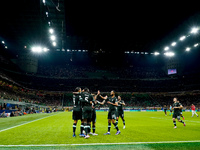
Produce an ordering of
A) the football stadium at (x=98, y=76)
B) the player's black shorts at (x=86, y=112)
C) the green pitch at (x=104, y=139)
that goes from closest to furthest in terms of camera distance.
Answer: the green pitch at (x=104, y=139) → the player's black shorts at (x=86, y=112) → the football stadium at (x=98, y=76)

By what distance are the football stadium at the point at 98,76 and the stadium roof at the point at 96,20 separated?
143mm

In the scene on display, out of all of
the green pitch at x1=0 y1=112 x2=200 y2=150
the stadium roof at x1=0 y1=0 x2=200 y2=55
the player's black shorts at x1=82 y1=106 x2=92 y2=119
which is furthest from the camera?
the stadium roof at x1=0 y1=0 x2=200 y2=55

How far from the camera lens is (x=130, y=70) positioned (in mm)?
69375

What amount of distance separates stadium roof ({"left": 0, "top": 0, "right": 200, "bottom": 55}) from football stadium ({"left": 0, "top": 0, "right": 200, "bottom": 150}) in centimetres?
14

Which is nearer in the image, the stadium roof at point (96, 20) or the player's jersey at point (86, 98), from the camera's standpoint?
the player's jersey at point (86, 98)

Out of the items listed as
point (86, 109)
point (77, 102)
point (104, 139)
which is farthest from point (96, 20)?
point (104, 139)

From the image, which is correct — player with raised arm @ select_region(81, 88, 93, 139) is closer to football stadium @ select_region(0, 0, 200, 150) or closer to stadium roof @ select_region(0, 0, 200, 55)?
football stadium @ select_region(0, 0, 200, 150)

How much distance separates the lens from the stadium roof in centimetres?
1894

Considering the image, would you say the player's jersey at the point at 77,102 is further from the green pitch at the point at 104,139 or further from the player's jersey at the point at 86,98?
the green pitch at the point at 104,139

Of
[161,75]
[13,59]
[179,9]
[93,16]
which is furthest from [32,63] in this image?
[161,75]

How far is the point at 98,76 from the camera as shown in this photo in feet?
217

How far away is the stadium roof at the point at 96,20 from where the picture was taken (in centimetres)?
1894

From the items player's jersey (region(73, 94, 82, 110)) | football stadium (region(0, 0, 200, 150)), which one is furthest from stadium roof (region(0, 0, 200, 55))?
player's jersey (region(73, 94, 82, 110))

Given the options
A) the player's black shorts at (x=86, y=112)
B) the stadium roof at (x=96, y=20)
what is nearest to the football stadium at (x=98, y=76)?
the player's black shorts at (x=86, y=112)
